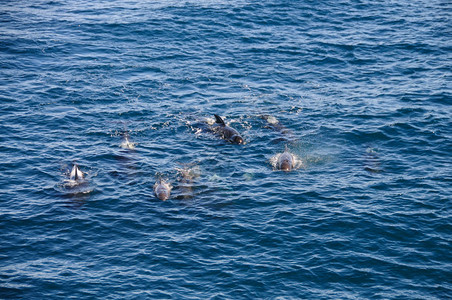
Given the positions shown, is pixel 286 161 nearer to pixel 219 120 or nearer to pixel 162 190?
pixel 219 120

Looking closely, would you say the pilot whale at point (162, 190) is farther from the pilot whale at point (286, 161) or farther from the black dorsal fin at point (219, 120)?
the black dorsal fin at point (219, 120)

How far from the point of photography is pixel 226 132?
34344 mm

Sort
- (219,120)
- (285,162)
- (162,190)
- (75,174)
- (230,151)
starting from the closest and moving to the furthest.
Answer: (162,190), (75,174), (285,162), (230,151), (219,120)

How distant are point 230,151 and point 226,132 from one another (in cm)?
171

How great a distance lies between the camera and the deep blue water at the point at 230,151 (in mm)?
22891

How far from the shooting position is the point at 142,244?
24.6m

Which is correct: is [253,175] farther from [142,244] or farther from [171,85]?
[171,85]

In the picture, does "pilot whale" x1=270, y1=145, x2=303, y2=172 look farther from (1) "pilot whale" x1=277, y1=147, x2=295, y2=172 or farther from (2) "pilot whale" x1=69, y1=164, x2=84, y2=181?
(2) "pilot whale" x1=69, y1=164, x2=84, y2=181

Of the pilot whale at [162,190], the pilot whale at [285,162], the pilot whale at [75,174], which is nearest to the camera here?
the pilot whale at [162,190]

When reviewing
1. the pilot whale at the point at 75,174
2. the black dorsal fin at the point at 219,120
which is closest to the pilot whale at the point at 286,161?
the black dorsal fin at the point at 219,120

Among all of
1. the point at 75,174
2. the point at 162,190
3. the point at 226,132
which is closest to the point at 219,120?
the point at 226,132

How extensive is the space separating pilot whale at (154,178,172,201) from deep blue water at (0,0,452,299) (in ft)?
2.74

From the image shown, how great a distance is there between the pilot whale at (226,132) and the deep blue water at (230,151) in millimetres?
510

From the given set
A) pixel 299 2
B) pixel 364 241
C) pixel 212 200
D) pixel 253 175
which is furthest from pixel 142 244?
pixel 299 2
